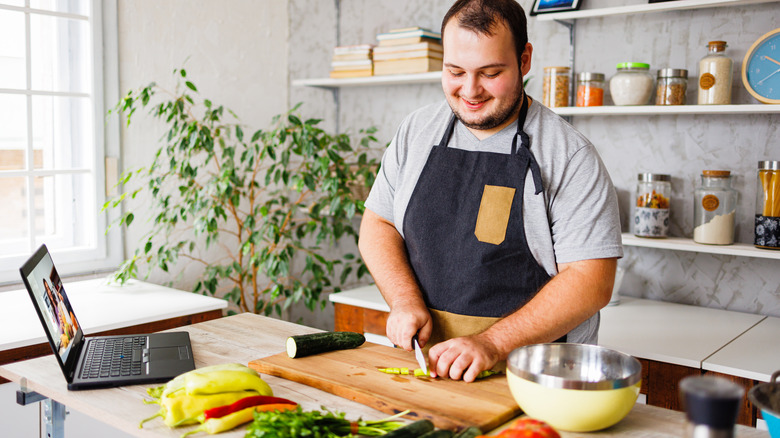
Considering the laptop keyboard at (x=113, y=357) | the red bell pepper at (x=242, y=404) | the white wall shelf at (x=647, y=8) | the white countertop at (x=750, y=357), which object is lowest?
the white countertop at (x=750, y=357)

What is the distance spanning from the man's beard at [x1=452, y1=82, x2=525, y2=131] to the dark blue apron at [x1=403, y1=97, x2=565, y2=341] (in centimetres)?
4

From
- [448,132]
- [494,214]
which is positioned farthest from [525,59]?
[494,214]

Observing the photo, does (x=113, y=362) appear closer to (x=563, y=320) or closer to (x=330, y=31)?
(x=563, y=320)

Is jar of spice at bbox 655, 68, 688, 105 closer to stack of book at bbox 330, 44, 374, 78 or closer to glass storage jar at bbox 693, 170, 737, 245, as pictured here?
glass storage jar at bbox 693, 170, 737, 245

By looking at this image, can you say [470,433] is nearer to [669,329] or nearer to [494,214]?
[494,214]

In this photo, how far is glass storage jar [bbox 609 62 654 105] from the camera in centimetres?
265

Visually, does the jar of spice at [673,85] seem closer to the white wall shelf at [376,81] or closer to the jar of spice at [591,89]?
the jar of spice at [591,89]

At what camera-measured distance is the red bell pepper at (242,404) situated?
3.81ft

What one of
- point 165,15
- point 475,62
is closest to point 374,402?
point 475,62

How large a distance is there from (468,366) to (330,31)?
9.19 ft

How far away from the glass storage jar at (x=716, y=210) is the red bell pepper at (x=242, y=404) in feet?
6.34

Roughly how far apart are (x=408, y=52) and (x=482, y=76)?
1605mm

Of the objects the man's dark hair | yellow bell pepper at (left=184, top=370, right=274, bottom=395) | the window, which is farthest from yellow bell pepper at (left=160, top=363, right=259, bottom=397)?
the window

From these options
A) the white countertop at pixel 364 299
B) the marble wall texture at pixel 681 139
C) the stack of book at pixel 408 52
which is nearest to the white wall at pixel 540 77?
the marble wall texture at pixel 681 139
